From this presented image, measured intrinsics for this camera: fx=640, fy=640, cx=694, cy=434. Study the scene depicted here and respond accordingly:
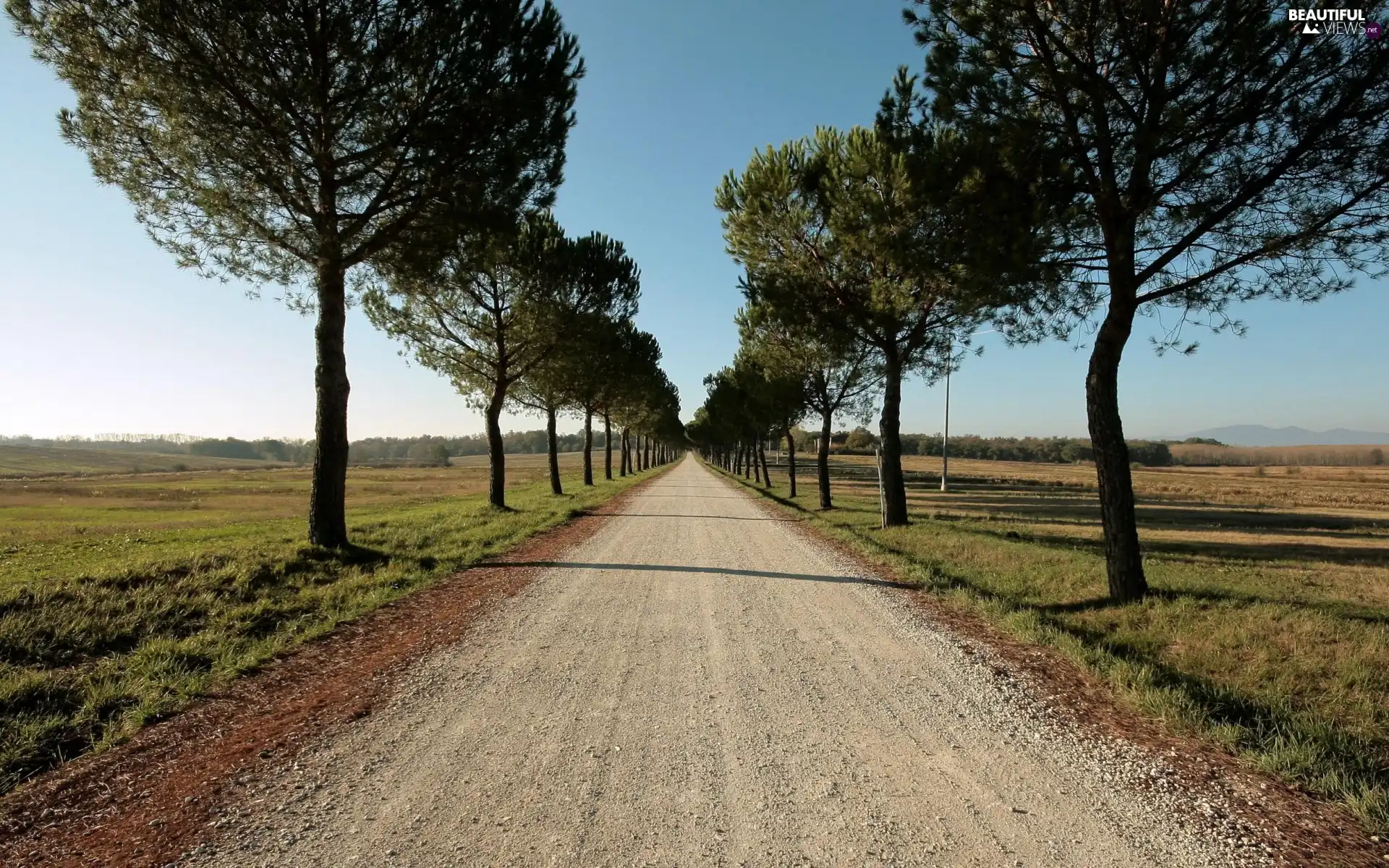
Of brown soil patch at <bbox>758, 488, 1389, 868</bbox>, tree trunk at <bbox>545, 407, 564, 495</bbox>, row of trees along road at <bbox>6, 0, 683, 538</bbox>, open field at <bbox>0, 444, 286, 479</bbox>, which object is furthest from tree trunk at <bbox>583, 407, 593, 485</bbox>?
open field at <bbox>0, 444, 286, 479</bbox>

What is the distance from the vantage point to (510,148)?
1131 cm

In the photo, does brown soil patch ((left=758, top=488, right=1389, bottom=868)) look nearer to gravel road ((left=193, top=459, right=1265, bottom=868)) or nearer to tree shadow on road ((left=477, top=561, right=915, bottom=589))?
gravel road ((left=193, top=459, right=1265, bottom=868))

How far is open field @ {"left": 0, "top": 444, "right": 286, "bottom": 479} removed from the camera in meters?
77.9

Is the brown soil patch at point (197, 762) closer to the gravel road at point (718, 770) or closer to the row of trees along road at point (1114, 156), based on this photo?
the gravel road at point (718, 770)

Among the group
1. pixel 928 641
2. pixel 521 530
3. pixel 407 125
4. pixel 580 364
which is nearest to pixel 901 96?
pixel 407 125

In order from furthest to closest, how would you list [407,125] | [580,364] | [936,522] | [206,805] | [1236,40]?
[580,364]
[936,522]
[407,125]
[1236,40]
[206,805]

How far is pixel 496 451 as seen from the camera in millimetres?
20719

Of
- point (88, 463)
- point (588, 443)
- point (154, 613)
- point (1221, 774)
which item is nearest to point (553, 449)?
point (588, 443)

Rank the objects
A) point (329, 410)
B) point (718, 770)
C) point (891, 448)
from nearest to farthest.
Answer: point (718, 770)
point (329, 410)
point (891, 448)

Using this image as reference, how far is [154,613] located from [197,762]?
160 inches

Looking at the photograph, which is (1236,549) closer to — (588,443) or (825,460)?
(825,460)

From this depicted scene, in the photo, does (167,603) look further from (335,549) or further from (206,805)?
(206,805)

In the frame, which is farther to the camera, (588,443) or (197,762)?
(588,443)

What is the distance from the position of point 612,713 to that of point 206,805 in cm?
231
